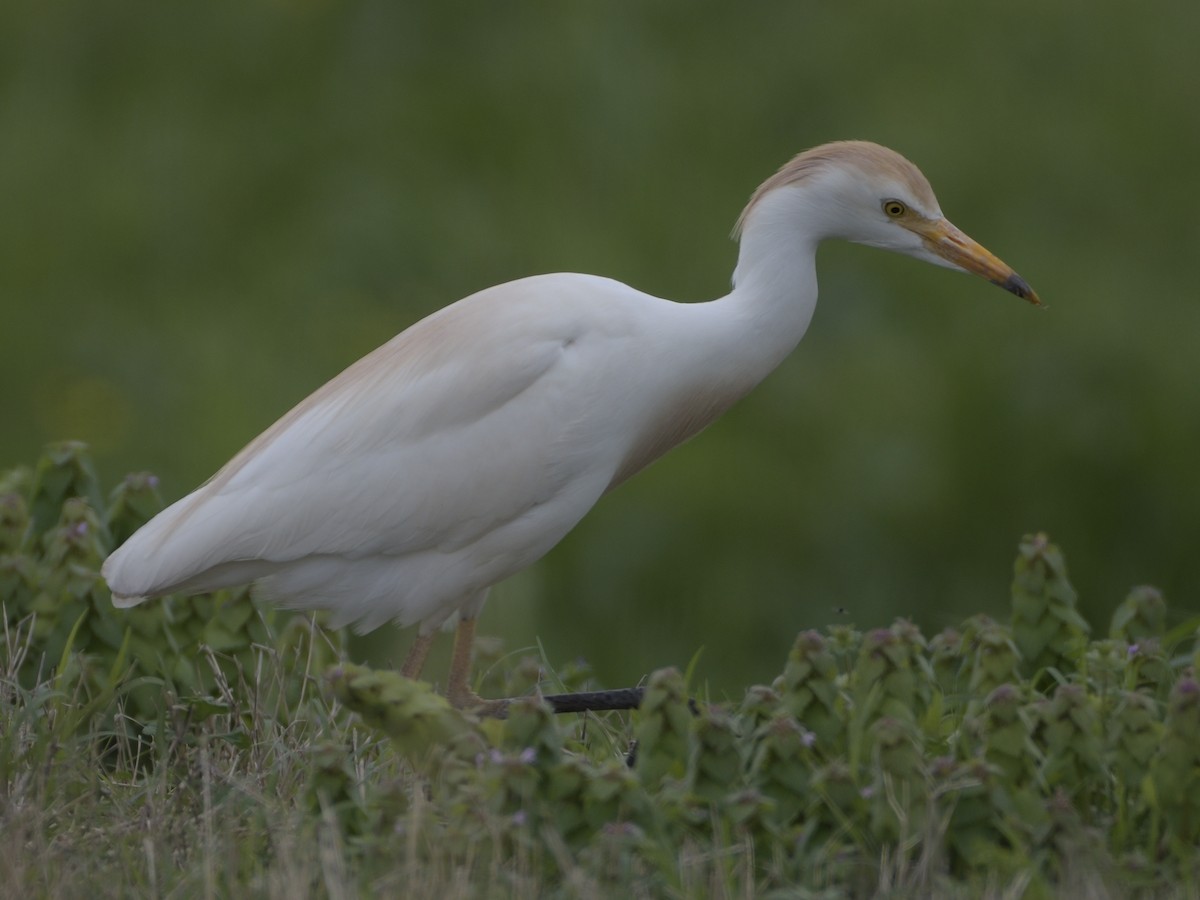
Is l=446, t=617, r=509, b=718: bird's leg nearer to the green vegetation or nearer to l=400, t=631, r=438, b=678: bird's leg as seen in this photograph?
l=400, t=631, r=438, b=678: bird's leg

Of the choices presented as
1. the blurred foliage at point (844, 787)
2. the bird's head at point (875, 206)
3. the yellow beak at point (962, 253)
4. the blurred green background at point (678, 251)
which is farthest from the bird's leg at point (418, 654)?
the blurred green background at point (678, 251)

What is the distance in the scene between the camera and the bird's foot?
11.5ft

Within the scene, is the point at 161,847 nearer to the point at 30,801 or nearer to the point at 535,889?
the point at 30,801

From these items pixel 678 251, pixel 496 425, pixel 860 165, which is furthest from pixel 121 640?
pixel 678 251

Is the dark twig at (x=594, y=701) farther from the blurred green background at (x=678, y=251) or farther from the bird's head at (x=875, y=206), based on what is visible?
the blurred green background at (x=678, y=251)

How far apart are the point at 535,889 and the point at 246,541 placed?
46.0 inches

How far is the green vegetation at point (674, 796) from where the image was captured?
253 centimetres

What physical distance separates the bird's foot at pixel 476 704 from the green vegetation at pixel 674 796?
0.78 ft

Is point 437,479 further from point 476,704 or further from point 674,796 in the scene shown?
point 674,796

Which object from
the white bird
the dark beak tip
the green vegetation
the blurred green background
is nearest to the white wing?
the white bird

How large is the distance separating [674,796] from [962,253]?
141cm

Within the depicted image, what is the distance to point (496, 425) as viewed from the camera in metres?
3.43

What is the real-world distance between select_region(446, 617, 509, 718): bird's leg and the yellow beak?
4.09ft

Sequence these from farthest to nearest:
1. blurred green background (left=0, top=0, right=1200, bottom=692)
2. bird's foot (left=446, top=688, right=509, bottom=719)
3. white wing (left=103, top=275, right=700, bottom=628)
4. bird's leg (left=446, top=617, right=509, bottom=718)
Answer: blurred green background (left=0, top=0, right=1200, bottom=692)
bird's leg (left=446, top=617, right=509, bottom=718)
bird's foot (left=446, top=688, right=509, bottom=719)
white wing (left=103, top=275, right=700, bottom=628)
